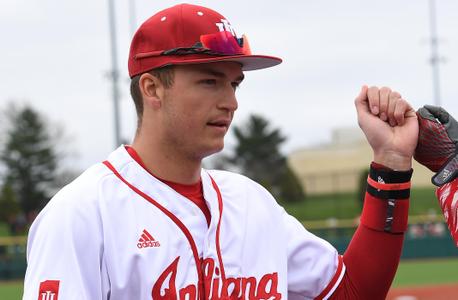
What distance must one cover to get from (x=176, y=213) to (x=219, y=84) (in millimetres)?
418

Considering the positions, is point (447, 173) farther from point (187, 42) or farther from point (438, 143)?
point (187, 42)

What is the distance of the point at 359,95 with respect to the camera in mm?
2641

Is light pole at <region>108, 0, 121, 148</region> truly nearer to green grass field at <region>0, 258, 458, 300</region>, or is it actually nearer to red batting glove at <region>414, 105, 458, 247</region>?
green grass field at <region>0, 258, 458, 300</region>

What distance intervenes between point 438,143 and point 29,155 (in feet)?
134

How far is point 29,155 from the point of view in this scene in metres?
42.1

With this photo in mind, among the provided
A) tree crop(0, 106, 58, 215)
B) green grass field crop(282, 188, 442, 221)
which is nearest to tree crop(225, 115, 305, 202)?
green grass field crop(282, 188, 442, 221)

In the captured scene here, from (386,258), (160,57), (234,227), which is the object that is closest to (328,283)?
(386,258)

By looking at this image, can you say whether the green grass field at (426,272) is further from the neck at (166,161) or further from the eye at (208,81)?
the eye at (208,81)

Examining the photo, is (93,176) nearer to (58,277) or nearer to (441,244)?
(58,277)

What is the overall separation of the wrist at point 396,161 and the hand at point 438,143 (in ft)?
0.25

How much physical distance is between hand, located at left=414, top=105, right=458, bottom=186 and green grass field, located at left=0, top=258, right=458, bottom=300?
12310 millimetres

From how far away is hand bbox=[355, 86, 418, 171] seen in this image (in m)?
2.56

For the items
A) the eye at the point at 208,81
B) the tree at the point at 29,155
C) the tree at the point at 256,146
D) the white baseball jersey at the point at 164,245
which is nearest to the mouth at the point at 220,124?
the eye at the point at 208,81

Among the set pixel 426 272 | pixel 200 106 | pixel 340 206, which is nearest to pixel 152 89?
pixel 200 106
